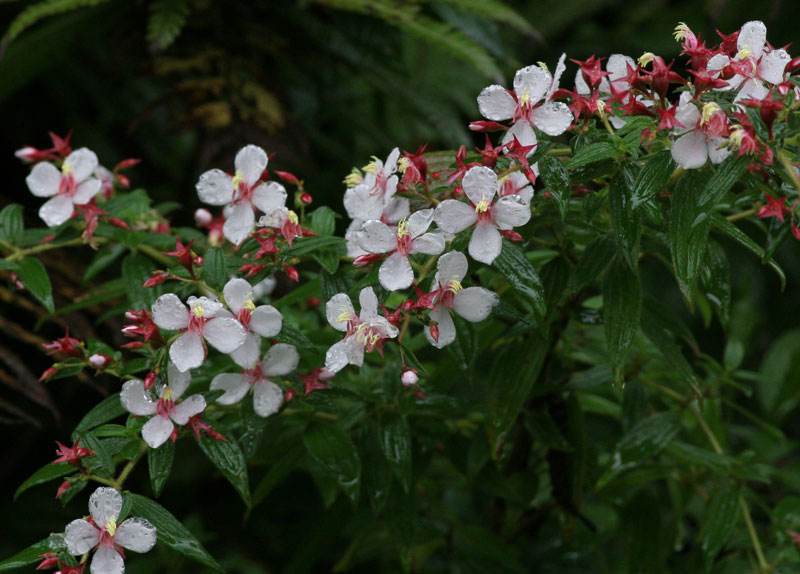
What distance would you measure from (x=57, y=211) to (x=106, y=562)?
1.65 feet

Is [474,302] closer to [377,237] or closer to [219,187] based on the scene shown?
[377,237]

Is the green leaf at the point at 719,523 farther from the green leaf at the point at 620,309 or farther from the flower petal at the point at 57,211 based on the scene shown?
the flower petal at the point at 57,211

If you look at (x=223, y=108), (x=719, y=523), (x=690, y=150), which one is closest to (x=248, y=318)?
(x=690, y=150)

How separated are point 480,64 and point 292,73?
0.61 meters

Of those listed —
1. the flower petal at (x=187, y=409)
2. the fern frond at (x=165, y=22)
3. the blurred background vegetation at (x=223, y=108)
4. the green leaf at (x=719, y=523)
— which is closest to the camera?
the flower petal at (x=187, y=409)

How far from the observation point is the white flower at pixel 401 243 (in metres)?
0.76

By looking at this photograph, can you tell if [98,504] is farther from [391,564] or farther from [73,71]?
[73,71]

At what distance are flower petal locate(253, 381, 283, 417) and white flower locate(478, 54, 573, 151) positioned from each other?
37 centimetres

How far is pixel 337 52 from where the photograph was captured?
73.3 inches

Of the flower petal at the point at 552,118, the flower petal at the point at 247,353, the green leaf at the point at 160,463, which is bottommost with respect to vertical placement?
the green leaf at the point at 160,463

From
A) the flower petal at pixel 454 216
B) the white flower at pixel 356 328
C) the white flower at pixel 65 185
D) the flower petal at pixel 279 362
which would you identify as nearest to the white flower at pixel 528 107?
the flower petal at pixel 454 216

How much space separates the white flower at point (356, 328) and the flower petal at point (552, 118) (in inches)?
9.8

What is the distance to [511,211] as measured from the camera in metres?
0.76

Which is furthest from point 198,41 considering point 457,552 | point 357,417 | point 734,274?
point 734,274
